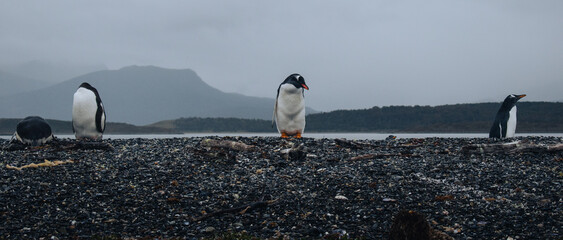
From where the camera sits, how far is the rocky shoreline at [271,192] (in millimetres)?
6539

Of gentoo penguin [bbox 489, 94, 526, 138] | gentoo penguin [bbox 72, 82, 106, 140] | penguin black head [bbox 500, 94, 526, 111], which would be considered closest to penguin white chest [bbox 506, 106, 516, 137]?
gentoo penguin [bbox 489, 94, 526, 138]

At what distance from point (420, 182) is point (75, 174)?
6.23 meters

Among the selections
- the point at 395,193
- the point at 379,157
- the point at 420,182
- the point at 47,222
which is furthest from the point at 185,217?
the point at 379,157

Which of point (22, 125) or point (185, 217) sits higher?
point (22, 125)

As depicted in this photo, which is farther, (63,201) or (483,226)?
(63,201)

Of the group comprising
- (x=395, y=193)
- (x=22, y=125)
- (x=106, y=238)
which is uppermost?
(x=22, y=125)

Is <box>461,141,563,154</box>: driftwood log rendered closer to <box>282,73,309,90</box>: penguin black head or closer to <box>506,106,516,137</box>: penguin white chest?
<box>282,73,309,90</box>: penguin black head

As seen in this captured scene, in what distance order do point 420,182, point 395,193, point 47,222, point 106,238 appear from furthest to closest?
point 420,182
point 395,193
point 47,222
point 106,238

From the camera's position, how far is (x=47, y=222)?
6.72m

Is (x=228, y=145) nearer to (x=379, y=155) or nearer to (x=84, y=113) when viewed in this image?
(x=379, y=155)

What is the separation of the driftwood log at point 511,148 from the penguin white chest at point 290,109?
521 cm

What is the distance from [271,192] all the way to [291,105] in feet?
21.6

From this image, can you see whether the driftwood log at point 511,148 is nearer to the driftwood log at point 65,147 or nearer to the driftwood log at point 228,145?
the driftwood log at point 228,145

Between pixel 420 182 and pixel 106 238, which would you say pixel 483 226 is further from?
pixel 106 238
